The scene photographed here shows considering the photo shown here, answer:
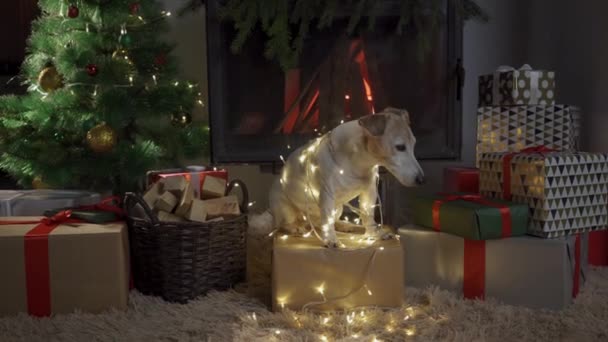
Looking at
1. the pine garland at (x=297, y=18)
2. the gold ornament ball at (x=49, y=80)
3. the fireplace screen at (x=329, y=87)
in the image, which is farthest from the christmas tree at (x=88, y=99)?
the pine garland at (x=297, y=18)

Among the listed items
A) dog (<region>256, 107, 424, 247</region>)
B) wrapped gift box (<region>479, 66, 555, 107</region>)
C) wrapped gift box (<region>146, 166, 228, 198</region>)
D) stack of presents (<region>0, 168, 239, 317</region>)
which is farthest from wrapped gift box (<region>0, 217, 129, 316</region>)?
wrapped gift box (<region>479, 66, 555, 107</region>)

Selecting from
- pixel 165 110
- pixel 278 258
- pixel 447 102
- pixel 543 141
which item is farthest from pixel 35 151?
pixel 543 141

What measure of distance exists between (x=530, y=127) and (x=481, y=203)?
19.2 inches

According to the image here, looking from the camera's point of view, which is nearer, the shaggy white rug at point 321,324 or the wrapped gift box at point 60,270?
the shaggy white rug at point 321,324

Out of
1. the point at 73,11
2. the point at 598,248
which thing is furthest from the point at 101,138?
the point at 598,248

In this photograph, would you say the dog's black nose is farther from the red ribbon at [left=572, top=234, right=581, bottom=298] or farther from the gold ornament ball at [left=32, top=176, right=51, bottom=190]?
the gold ornament ball at [left=32, top=176, right=51, bottom=190]

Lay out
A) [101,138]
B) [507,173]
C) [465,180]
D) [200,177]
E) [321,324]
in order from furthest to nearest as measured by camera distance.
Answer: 1. [101,138]
2. [465,180]
3. [200,177]
4. [507,173]
5. [321,324]

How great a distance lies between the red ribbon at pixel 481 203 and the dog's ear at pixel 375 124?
1.02 feet

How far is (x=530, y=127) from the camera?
175 centimetres

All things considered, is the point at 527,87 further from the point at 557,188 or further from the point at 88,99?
the point at 88,99

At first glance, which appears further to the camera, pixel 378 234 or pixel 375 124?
pixel 378 234

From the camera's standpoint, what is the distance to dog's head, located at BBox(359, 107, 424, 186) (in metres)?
1.26

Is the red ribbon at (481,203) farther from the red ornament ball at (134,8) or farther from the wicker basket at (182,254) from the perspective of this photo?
the red ornament ball at (134,8)

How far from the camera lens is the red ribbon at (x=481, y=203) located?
1.35 m
